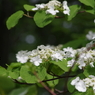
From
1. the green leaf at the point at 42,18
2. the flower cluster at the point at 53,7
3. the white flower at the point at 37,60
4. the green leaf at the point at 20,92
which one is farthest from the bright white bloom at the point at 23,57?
the green leaf at the point at 20,92

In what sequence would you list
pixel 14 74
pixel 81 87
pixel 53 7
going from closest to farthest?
pixel 81 87
pixel 14 74
pixel 53 7

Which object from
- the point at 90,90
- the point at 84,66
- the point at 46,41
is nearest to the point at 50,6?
the point at 84,66

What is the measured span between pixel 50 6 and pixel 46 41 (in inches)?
232

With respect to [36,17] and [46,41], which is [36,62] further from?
[46,41]

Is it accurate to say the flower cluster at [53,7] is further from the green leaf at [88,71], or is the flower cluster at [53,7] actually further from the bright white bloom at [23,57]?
the green leaf at [88,71]

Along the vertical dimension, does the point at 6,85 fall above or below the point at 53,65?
below

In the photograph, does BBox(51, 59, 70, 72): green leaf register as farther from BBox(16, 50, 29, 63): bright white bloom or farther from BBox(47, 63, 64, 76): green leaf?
BBox(16, 50, 29, 63): bright white bloom

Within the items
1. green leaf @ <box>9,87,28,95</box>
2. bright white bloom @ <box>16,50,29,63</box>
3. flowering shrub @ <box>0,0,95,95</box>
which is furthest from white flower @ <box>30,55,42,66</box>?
green leaf @ <box>9,87,28,95</box>

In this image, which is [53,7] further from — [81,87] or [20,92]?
[20,92]

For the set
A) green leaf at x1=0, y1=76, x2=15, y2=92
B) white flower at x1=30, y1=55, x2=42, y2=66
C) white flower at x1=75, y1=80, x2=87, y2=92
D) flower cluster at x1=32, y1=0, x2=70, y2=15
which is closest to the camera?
green leaf at x1=0, y1=76, x2=15, y2=92

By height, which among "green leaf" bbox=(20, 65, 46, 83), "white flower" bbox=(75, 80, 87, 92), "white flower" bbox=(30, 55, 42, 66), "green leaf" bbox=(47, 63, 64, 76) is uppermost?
"green leaf" bbox=(47, 63, 64, 76)

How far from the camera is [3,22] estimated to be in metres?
5.44

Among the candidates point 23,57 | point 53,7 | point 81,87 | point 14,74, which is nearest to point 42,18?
point 53,7

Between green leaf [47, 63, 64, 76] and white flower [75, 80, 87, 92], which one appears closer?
white flower [75, 80, 87, 92]
